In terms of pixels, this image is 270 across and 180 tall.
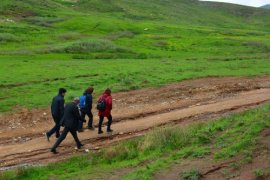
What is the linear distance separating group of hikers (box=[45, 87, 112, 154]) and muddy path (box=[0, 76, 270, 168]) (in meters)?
0.47

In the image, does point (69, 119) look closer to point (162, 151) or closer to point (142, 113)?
point (162, 151)

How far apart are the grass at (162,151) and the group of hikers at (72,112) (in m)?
1.28

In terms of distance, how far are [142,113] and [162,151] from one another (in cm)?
816

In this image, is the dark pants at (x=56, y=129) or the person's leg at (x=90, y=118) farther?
the person's leg at (x=90, y=118)

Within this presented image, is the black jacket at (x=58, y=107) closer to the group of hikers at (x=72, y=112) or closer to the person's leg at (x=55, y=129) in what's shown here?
the group of hikers at (x=72, y=112)

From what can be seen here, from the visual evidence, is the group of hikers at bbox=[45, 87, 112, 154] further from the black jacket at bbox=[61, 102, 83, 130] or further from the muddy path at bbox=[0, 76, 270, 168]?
the muddy path at bbox=[0, 76, 270, 168]

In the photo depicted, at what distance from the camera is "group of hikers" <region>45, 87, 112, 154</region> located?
17.5 metres

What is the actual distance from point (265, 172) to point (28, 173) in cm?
753

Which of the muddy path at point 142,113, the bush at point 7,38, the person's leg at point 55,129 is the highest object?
the bush at point 7,38

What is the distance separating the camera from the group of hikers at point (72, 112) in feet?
57.5

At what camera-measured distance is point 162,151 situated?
16391 mm

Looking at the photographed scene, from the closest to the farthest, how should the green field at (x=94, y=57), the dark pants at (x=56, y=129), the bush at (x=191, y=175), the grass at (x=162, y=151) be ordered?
the bush at (x=191, y=175), the grass at (x=162, y=151), the dark pants at (x=56, y=129), the green field at (x=94, y=57)

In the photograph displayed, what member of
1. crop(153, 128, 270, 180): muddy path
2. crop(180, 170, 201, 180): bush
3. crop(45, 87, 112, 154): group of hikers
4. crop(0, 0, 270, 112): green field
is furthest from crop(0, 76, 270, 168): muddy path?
crop(180, 170, 201, 180): bush

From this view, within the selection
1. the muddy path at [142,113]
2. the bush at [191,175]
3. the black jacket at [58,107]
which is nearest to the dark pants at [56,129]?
the black jacket at [58,107]
